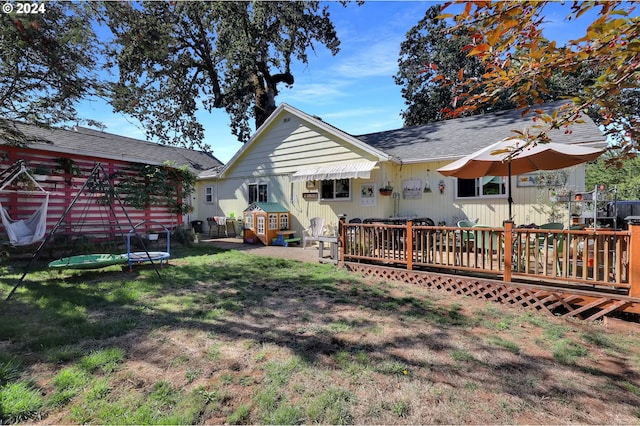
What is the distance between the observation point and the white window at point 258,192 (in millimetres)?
A: 13516

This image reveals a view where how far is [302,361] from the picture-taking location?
3.15m

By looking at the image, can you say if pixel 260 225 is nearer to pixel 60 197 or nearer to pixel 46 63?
pixel 60 197

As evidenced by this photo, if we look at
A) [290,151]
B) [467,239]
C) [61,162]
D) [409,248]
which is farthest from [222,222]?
[467,239]

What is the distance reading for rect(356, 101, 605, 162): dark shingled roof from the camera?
28.5 ft

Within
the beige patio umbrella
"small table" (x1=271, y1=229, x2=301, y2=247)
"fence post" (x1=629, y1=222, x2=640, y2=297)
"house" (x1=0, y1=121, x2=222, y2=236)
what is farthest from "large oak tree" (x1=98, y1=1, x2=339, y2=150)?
"fence post" (x1=629, y1=222, x2=640, y2=297)

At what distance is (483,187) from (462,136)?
7.92 feet

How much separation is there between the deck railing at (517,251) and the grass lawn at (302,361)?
706mm

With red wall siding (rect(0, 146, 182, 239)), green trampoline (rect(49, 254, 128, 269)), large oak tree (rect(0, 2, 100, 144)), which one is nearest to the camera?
large oak tree (rect(0, 2, 100, 144))

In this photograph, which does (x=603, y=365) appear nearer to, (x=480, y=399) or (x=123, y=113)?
(x=480, y=399)

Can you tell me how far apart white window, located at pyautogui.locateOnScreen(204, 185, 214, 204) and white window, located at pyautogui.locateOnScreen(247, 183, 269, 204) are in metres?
2.88

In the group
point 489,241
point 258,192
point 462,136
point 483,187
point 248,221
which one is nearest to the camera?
point 489,241

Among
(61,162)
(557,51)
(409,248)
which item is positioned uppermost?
(61,162)

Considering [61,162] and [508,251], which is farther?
[61,162]

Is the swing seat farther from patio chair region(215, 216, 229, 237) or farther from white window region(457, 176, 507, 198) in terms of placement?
white window region(457, 176, 507, 198)
